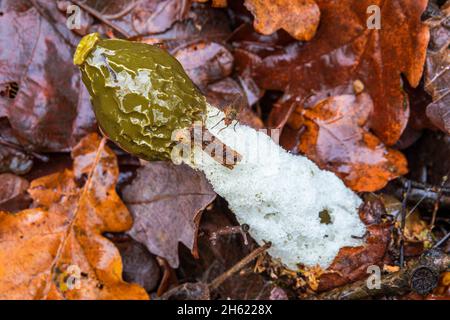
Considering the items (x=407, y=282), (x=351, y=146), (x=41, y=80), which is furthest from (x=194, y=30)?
(x=407, y=282)

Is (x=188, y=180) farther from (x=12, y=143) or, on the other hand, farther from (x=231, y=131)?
(x=12, y=143)

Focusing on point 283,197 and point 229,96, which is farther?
point 229,96

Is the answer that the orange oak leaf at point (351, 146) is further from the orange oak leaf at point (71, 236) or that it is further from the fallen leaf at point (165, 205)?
the orange oak leaf at point (71, 236)

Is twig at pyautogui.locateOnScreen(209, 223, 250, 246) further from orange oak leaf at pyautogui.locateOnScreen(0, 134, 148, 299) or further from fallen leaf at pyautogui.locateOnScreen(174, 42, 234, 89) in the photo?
fallen leaf at pyautogui.locateOnScreen(174, 42, 234, 89)

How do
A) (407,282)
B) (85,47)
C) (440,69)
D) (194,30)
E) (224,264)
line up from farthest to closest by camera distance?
(224,264) < (194,30) < (440,69) < (407,282) < (85,47)

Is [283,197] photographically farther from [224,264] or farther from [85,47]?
[85,47]
